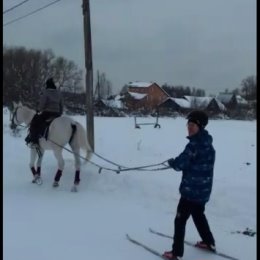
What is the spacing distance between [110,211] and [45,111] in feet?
10.5

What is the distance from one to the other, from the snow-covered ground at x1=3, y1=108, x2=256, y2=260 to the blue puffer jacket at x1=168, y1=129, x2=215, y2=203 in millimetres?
811

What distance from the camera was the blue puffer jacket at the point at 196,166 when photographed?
549cm

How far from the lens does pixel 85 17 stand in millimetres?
12992

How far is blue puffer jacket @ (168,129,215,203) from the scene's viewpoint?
18.0 feet

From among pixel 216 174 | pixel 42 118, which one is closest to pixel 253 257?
pixel 216 174

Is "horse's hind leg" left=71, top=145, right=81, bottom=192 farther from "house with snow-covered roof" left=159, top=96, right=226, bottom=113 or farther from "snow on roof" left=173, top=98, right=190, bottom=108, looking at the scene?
"snow on roof" left=173, top=98, right=190, bottom=108

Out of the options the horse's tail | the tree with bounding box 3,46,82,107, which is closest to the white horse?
the horse's tail

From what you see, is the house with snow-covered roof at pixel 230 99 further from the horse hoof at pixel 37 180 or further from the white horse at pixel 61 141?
the horse hoof at pixel 37 180

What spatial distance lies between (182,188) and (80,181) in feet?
16.8

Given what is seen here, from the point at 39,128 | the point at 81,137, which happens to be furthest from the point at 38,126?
A: the point at 81,137

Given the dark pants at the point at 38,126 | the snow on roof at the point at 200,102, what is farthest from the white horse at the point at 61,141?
the snow on roof at the point at 200,102

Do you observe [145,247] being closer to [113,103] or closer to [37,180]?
[37,180]

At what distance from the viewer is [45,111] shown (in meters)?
10.4

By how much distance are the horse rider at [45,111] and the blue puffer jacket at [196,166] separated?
5236 millimetres
